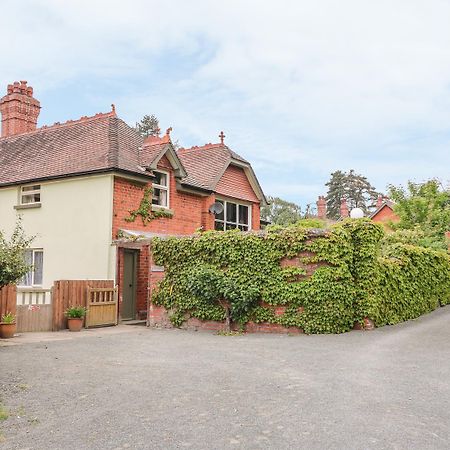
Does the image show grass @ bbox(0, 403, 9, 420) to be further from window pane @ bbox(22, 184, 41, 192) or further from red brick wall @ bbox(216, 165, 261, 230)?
red brick wall @ bbox(216, 165, 261, 230)

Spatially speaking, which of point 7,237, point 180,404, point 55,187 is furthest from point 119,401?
point 7,237

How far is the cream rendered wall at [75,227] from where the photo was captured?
18109 mm

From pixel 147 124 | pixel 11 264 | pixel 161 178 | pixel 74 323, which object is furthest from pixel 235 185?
pixel 147 124

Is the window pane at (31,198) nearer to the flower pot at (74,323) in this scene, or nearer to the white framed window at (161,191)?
the white framed window at (161,191)

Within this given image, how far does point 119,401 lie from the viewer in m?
6.54

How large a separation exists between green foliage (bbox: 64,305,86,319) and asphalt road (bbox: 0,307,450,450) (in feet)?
10.3

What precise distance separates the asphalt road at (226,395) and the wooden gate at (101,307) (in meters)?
3.92

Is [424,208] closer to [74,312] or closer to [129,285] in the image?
[129,285]

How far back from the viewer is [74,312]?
15.2 metres

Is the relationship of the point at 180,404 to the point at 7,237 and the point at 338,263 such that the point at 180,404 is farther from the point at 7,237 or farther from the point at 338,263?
the point at 7,237

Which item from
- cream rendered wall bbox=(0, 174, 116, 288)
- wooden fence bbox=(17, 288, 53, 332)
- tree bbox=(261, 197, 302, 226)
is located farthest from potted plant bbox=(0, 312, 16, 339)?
tree bbox=(261, 197, 302, 226)

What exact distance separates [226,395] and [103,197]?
1254 cm

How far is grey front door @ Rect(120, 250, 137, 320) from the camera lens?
18.6 metres

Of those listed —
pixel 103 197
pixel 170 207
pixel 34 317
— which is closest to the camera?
pixel 34 317
